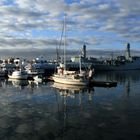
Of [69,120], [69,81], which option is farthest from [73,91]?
[69,120]

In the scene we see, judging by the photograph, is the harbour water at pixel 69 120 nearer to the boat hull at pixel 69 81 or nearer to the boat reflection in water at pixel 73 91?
the boat reflection in water at pixel 73 91

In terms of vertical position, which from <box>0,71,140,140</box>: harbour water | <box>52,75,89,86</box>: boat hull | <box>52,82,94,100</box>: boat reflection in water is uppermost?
<box>52,75,89,86</box>: boat hull

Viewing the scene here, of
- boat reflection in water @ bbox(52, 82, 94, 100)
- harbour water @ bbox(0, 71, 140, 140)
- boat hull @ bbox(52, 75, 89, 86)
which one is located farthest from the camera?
boat hull @ bbox(52, 75, 89, 86)

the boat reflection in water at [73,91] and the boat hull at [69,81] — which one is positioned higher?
the boat hull at [69,81]

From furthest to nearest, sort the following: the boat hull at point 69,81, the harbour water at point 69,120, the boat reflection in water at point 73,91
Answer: the boat hull at point 69,81 < the boat reflection in water at point 73,91 < the harbour water at point 69,120

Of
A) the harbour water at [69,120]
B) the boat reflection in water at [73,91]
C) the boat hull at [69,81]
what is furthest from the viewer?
the boat hull at [69,81]

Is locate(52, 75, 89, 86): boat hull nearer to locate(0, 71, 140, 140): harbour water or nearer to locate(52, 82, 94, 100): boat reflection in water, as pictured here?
locate(52, 82, 94, 100): boat reflection in water

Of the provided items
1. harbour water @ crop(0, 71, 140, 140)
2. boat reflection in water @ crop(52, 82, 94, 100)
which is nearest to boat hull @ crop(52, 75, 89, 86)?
boat reflection in water @ crop(52, 82, 94, 100)

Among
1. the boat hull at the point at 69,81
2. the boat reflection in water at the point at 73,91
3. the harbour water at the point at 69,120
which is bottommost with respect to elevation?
the harbour water at the point at 69,120

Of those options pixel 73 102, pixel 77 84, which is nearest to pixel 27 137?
pixel 73 102

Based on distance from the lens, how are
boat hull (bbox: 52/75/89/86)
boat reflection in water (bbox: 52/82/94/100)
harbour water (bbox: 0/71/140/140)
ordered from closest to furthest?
harbour water (bbox: 0/71/140/140), boat reflection in water (bbox: 52/82/94/100), boat hull (bbox: 52/75/89/86)

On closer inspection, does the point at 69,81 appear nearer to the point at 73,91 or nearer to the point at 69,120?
the point at 73,91

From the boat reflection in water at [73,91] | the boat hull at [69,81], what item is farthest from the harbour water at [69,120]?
the boat hull at [69,81]

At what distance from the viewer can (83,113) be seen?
115ft
